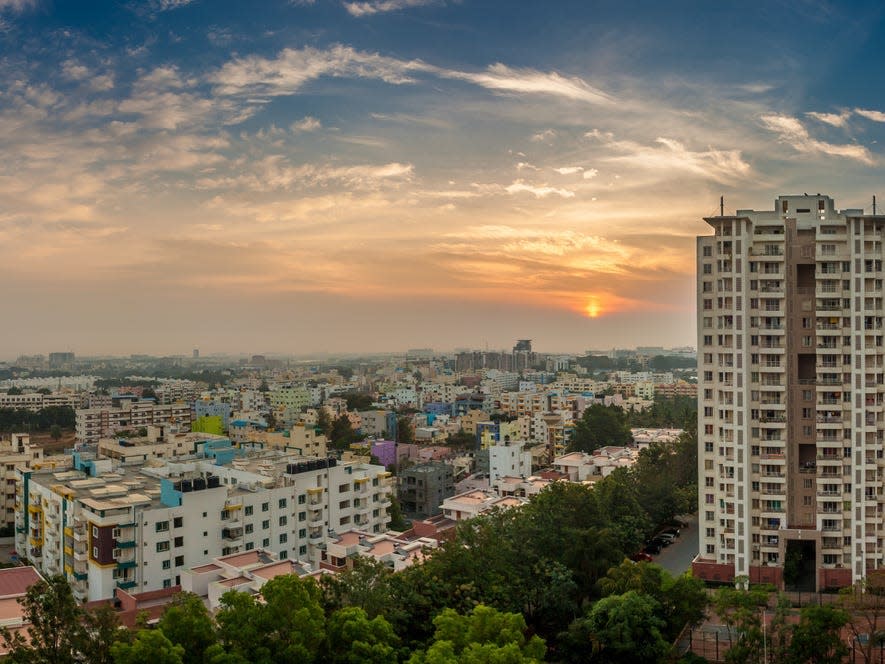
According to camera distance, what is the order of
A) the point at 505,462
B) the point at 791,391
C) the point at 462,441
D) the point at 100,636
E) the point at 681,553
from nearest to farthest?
the point at 100,636, the point at 791,391, the point at 681,553, the point at 505,462, the point at 462,441

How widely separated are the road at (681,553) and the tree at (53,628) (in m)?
9.67

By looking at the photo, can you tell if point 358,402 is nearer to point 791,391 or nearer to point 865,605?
point 791,391

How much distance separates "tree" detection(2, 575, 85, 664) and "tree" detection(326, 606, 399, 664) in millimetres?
2212

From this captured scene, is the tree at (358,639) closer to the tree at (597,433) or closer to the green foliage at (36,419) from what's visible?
the tree at (597,433)

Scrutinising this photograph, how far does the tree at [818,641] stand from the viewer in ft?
27.4

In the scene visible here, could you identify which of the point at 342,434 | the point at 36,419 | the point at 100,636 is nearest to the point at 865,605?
the point at 100,636

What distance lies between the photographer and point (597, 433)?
24.7 metres

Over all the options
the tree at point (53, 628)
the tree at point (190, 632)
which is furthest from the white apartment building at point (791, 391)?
the tree at point (53, 628)

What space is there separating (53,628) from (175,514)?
5.58m

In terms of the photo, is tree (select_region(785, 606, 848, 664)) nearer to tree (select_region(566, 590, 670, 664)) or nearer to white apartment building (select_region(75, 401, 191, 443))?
tree (select_region(566, 590, 670, 664))

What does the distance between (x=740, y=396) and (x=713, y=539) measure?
238cm

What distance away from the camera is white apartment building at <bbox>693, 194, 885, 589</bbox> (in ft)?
39.7

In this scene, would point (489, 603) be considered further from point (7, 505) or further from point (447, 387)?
point (447, 387)

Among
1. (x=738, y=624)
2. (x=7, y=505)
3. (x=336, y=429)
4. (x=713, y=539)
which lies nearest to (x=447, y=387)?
(x=336, y=429)
